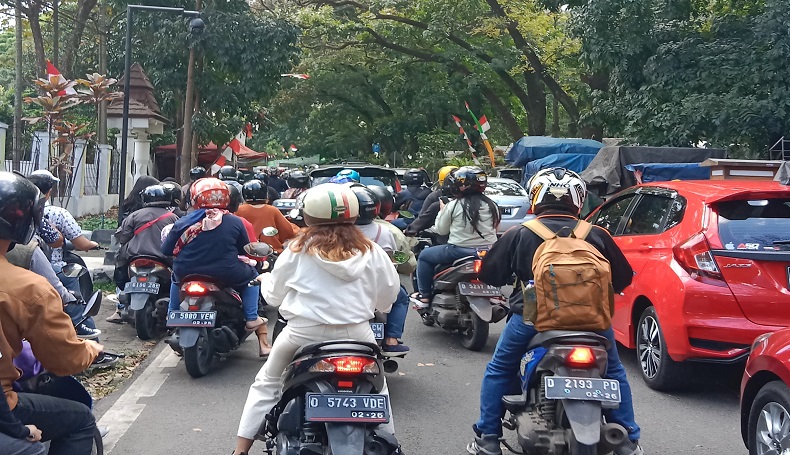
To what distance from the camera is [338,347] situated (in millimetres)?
4180

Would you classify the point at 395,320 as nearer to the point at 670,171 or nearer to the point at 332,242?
the point at 332,242

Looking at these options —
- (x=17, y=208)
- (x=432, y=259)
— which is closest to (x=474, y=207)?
(x=432, y=259)

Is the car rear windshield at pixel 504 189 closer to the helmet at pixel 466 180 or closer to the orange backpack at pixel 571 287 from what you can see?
the helmet at pixel 466 180

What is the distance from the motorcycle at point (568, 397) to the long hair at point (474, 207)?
367cm

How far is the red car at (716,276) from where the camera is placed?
6.14 m

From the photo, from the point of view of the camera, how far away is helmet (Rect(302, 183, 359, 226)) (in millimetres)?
4375

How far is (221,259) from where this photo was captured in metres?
7.08

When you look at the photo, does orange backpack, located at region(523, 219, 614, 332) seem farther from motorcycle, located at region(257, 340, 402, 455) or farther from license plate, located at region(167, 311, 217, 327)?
license plate, located at region(167, 311, 217, 327)

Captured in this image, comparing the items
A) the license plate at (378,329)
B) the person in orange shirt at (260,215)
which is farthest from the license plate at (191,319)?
the person in orange shirt at (260,215)

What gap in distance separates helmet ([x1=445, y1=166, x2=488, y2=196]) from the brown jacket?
530 centimetres

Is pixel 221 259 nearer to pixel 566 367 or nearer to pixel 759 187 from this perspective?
pixel 566 367

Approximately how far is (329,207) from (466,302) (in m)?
4.14

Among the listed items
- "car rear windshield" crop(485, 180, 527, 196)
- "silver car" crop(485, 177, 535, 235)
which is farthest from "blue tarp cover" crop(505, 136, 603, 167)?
"silver car" crop(485, 177, 535, 235)

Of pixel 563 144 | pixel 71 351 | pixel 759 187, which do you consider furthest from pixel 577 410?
pixel 563 144
